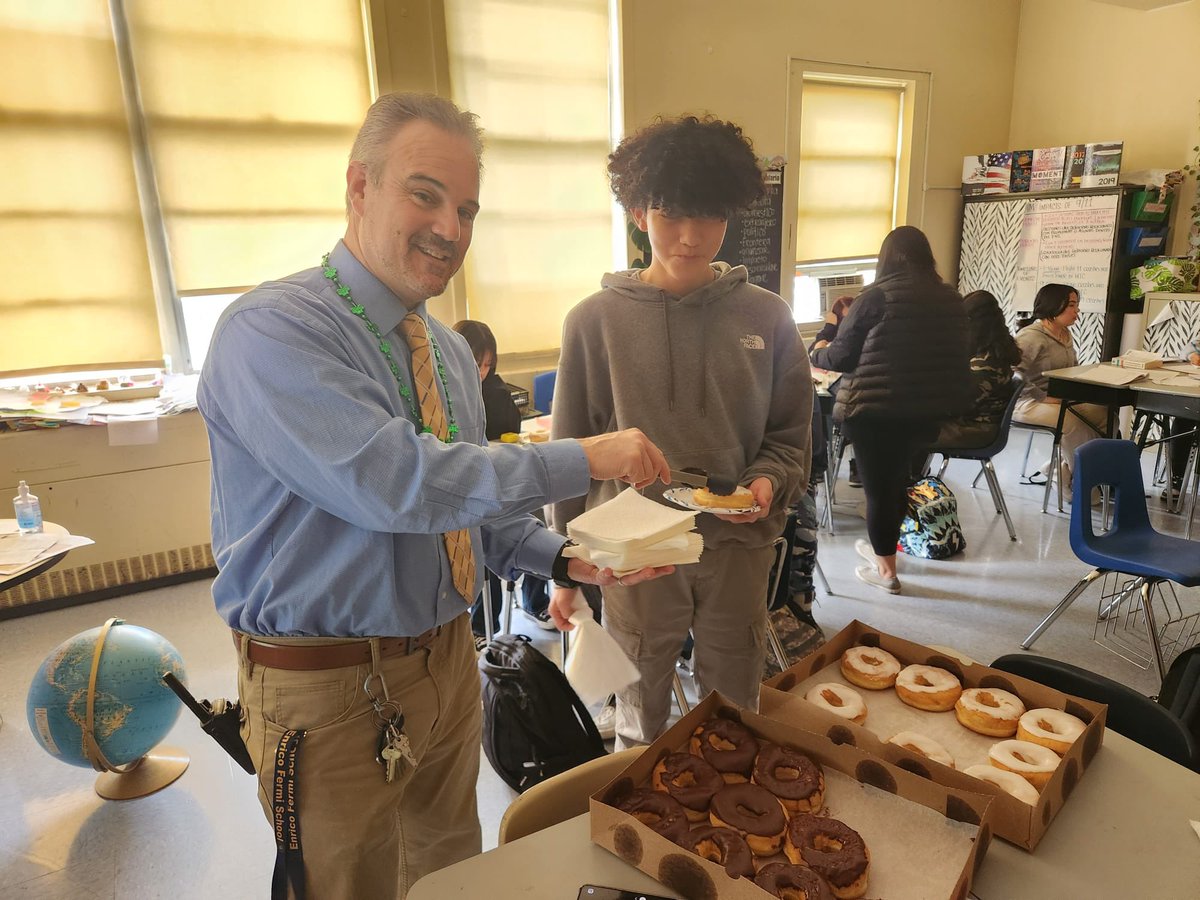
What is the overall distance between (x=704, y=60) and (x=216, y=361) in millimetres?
5461

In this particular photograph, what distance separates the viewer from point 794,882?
842 mm

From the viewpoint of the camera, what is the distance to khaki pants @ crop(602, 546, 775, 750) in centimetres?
173

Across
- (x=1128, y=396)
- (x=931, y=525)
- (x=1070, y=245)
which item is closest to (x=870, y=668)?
(x=931, y=525)

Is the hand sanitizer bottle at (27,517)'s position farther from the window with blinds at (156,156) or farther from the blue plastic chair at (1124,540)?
the blue plastic chair at (1124,540)

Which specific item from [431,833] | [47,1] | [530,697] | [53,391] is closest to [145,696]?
[530,697]

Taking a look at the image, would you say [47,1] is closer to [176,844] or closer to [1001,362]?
[176,844]

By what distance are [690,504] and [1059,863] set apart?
2.80ft

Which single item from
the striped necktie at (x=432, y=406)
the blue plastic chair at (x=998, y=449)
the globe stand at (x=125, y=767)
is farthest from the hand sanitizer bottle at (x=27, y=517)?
the blue plastic chair at (x=998, y=449)

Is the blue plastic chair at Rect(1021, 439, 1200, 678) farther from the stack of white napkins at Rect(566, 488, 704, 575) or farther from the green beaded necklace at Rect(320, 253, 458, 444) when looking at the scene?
the green beaded necklace at Rect(320, 253, 458, 444)

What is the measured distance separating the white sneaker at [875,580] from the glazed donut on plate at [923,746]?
2785mm

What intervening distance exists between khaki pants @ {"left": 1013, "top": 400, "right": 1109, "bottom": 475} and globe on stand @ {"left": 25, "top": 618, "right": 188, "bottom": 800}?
4932 millimetres

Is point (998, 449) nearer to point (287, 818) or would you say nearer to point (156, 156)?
point (287, 818)

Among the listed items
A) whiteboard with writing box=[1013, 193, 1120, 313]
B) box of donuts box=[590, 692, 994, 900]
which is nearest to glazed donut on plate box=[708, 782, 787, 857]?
box of donuts box=[590, 692, 994, 900]

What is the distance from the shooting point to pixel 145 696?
2.38m
